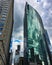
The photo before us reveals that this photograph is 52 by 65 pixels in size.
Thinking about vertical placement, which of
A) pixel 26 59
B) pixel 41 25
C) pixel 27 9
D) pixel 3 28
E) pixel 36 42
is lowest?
pixel 26 59

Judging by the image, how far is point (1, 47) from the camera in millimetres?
62844

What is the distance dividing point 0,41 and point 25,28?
19.0 meters

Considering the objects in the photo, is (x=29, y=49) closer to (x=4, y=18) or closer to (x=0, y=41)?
(x=0, y=41)

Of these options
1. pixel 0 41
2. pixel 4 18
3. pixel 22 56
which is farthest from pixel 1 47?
pixel 4 18

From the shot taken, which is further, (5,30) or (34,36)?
(34,36)

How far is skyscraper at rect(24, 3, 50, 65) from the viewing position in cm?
7194

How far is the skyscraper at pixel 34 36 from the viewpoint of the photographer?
2832 inches

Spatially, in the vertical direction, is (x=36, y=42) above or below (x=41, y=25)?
below

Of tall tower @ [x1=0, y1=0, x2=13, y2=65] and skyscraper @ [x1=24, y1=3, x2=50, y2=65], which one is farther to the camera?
skyscraper @ [x1=24, y1=3, x2=50, y2=65]

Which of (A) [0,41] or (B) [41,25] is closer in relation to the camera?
(A) [0,41]

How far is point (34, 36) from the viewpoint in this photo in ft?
259

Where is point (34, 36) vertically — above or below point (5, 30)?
below

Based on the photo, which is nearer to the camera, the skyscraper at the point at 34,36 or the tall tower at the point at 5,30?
the tall tower at the point at 5,30

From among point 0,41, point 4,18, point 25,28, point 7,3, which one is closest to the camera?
point 0,41
